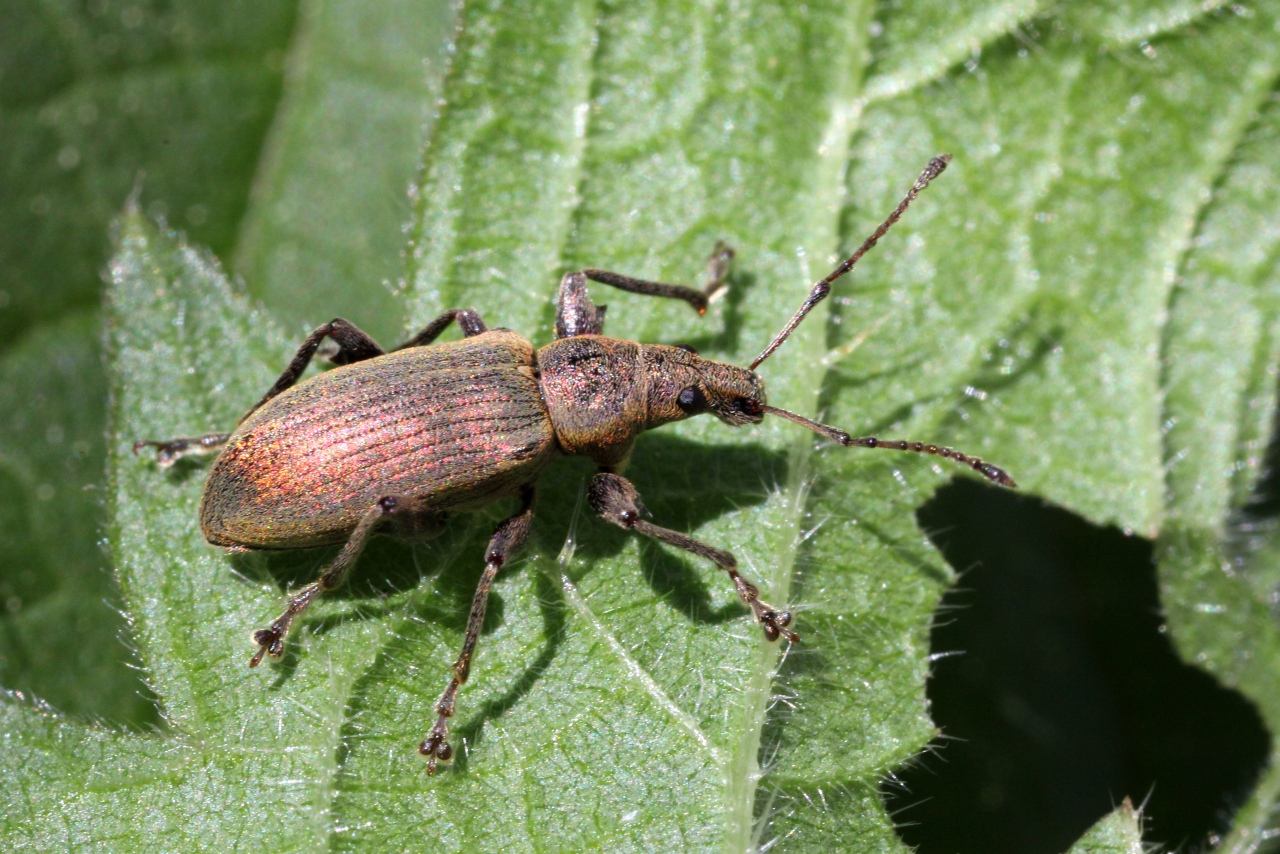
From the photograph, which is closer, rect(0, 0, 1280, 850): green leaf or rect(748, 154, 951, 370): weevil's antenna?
rect(0, 0, 1280, 850): green leaf

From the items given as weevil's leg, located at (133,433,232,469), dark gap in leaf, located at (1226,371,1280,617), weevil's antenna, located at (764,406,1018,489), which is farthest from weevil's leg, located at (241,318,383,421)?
dark gap in leaf, located at (1226,371,1280,617)

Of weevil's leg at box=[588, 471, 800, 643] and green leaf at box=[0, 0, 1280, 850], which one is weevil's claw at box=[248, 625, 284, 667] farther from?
weevil's leg at box=[588, 471, 800, 643]

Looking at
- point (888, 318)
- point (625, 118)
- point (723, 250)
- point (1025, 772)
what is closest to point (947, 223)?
point (888, 318)

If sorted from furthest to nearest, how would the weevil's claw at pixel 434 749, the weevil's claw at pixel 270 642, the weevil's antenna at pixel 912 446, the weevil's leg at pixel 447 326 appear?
the weevil's leg at pixel 447 326, the weevil's antenna at pixel 912 446, the weevil's claw at pixel 270 642, the weevil's claw at pixel 434 749

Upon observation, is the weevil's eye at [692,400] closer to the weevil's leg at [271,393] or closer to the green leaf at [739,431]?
the green leaf at [739,431]

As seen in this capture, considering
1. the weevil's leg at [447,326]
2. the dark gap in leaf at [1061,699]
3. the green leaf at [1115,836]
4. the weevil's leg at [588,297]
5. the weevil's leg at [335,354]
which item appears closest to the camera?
the green leaf at [1115,836]

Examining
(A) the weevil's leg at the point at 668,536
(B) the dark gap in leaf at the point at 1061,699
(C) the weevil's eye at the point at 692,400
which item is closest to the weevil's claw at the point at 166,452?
(A) the weevil's leg at the point at 668,536

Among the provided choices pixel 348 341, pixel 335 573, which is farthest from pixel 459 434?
pixel 348 341
